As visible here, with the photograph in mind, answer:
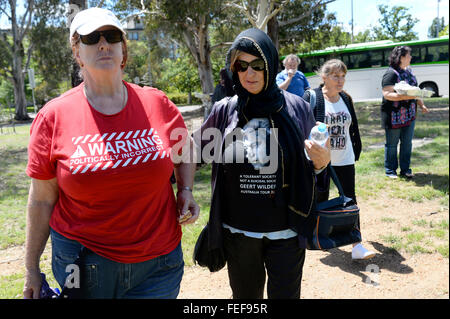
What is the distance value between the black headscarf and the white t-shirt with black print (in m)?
1.90

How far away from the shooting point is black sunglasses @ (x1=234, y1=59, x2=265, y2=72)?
2.16 m

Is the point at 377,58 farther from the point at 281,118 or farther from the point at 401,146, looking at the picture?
the point at 281,118

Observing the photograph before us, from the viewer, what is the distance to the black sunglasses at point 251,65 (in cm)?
216

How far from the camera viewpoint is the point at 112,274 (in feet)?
5.85

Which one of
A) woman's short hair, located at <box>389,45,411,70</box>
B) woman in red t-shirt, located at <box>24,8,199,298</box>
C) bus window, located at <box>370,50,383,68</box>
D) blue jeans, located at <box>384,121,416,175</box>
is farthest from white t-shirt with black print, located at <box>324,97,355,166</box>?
bus window, located at <box>370,50,383,68</box>

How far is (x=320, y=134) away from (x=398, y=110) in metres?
5.03

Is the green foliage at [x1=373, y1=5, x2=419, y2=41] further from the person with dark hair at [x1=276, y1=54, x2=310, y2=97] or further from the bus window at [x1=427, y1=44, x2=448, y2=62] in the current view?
the person with dark hair at [x1=276, y1=54, x2=310, y2=97]

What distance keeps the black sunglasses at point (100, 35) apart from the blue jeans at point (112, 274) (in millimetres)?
880

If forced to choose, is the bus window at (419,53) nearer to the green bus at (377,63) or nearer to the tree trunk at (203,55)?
the green bus at (377,63)

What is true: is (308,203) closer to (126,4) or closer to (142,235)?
(142,235)

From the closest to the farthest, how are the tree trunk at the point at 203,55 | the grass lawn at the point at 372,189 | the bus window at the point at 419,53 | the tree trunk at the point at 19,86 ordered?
the grass lawn at the point at 372,189 < the tree trunk at the point at 203,55 < the bus window at the point at 419,53 < the tree trunk at the point at 19,86

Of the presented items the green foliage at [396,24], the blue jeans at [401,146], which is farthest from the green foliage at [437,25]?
the blue jeans at [401,146]

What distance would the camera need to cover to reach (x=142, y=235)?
1.83 meters
